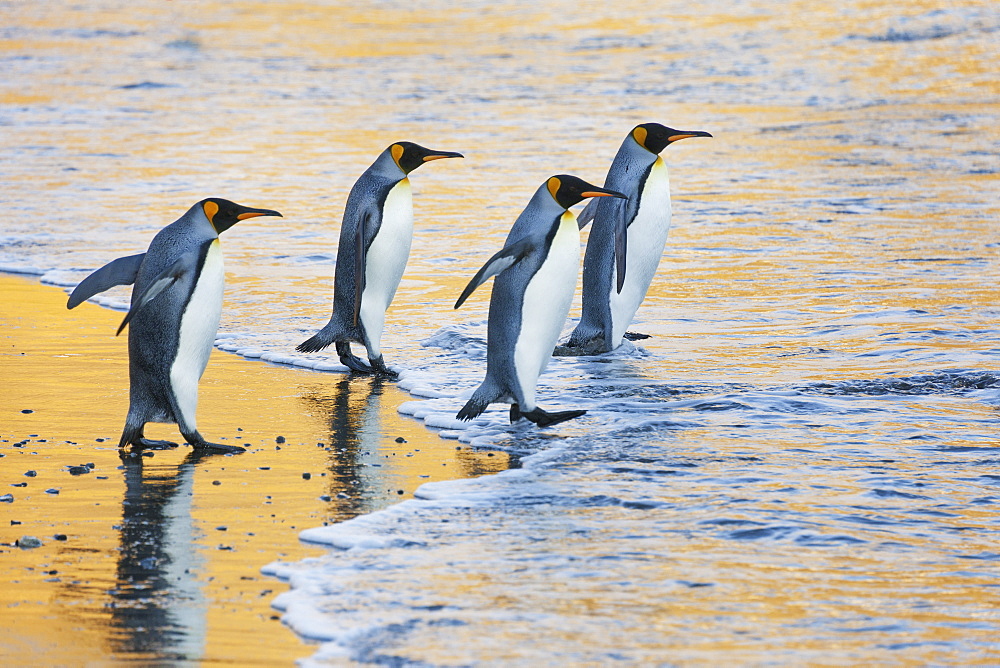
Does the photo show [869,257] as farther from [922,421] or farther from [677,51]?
[677,51]

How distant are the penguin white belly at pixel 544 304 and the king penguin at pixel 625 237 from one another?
1054mm

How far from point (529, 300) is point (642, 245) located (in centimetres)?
149

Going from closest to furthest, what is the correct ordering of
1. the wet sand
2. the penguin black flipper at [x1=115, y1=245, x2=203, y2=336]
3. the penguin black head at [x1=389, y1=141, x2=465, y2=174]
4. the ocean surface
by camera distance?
1. the wet sand
2. the ocean surface
3. the penguin black flipper at [x1=115, y1=245, x2=203, y2=336]
4. the penguin black head at [x1=389, y1=141, x2=465, y2=174]

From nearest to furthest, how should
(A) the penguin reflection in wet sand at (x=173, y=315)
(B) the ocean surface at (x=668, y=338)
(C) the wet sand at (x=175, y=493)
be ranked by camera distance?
1. (C) the wet sand at (x=175, y=493)
2. (B) the ocean surface at (x=668, y=338)
3. (A) the penguin reflection in wet sand at (x=173, y=315)

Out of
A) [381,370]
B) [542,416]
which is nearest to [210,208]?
[542,416]

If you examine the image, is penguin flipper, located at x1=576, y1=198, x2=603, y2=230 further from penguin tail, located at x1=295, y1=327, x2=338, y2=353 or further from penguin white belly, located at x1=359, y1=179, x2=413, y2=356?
penguin tail, located at x1=295, y1=327, x2=338, y2=353

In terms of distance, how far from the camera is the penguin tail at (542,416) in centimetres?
462

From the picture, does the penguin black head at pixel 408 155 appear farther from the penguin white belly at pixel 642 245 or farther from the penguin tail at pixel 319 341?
the penguin white belly at pixel 642 245

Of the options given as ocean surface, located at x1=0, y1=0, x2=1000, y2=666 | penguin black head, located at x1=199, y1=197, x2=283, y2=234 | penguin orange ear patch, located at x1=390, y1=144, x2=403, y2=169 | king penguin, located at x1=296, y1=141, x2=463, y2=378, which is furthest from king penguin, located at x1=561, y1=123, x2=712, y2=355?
penguin black head, located at x1=199, y1=197, x2=283, y2=234

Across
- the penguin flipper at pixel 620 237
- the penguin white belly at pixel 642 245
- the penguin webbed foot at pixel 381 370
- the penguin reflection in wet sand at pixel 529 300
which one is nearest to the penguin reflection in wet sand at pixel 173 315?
the penguin reflection in wet sand at pixel 529 300

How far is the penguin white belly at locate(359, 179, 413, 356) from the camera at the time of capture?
5.51 meters

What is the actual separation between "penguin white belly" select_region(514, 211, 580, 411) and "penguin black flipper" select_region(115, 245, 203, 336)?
1.05 m

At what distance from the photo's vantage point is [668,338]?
616 centimetres

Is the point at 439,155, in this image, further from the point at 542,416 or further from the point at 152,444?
the point at 152,444
